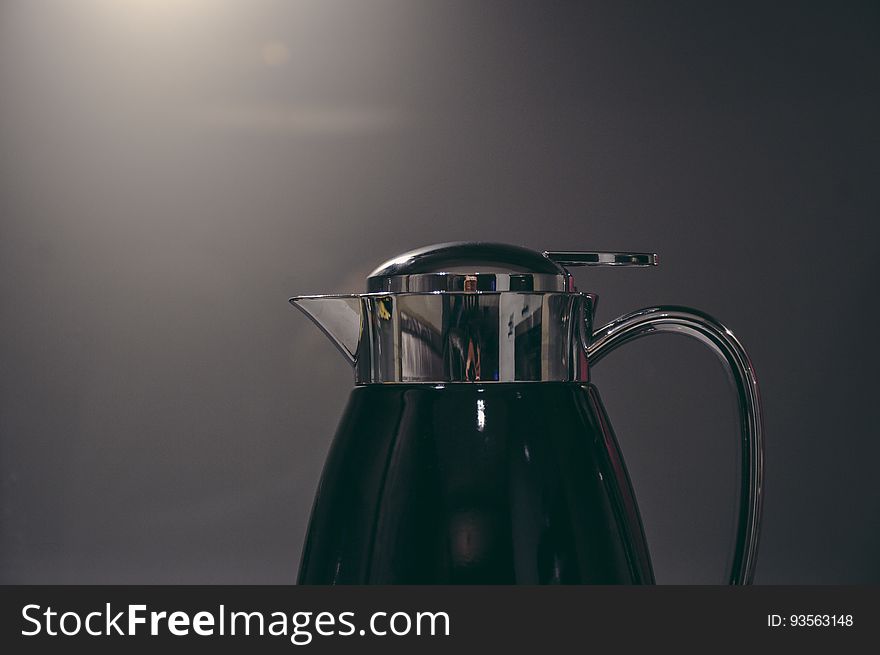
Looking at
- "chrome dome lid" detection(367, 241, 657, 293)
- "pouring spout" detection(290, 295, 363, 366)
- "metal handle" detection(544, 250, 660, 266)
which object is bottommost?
"pouring spout" detection(290, 295, 363, 366)

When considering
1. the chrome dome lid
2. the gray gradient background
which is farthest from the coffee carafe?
the gray gradient background

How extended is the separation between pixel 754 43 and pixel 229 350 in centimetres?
52

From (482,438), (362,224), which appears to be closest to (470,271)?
(482,438)

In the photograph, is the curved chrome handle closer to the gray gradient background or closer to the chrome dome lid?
the chrome dome lid

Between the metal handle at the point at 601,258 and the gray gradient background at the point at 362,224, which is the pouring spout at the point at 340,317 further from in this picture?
the gray gradient background at the point at 362,224

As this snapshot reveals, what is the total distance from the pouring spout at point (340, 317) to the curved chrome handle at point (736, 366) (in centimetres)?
10

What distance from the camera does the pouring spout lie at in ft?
1.33

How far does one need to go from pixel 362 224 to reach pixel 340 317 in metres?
0.36

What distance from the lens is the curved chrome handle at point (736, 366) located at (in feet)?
1.30

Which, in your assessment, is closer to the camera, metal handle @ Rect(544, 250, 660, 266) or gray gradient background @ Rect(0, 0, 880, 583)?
metal handle @ Rect(544, 250, 660, 266)

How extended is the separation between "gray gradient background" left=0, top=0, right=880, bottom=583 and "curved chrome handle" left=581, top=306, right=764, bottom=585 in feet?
1.12

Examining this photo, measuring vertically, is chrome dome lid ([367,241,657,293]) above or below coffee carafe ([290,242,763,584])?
above

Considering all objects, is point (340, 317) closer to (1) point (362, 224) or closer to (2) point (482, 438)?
(2) point (482, 438)

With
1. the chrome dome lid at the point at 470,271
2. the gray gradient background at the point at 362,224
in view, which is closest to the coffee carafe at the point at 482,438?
the chrome dome lid at the point at 470,271
